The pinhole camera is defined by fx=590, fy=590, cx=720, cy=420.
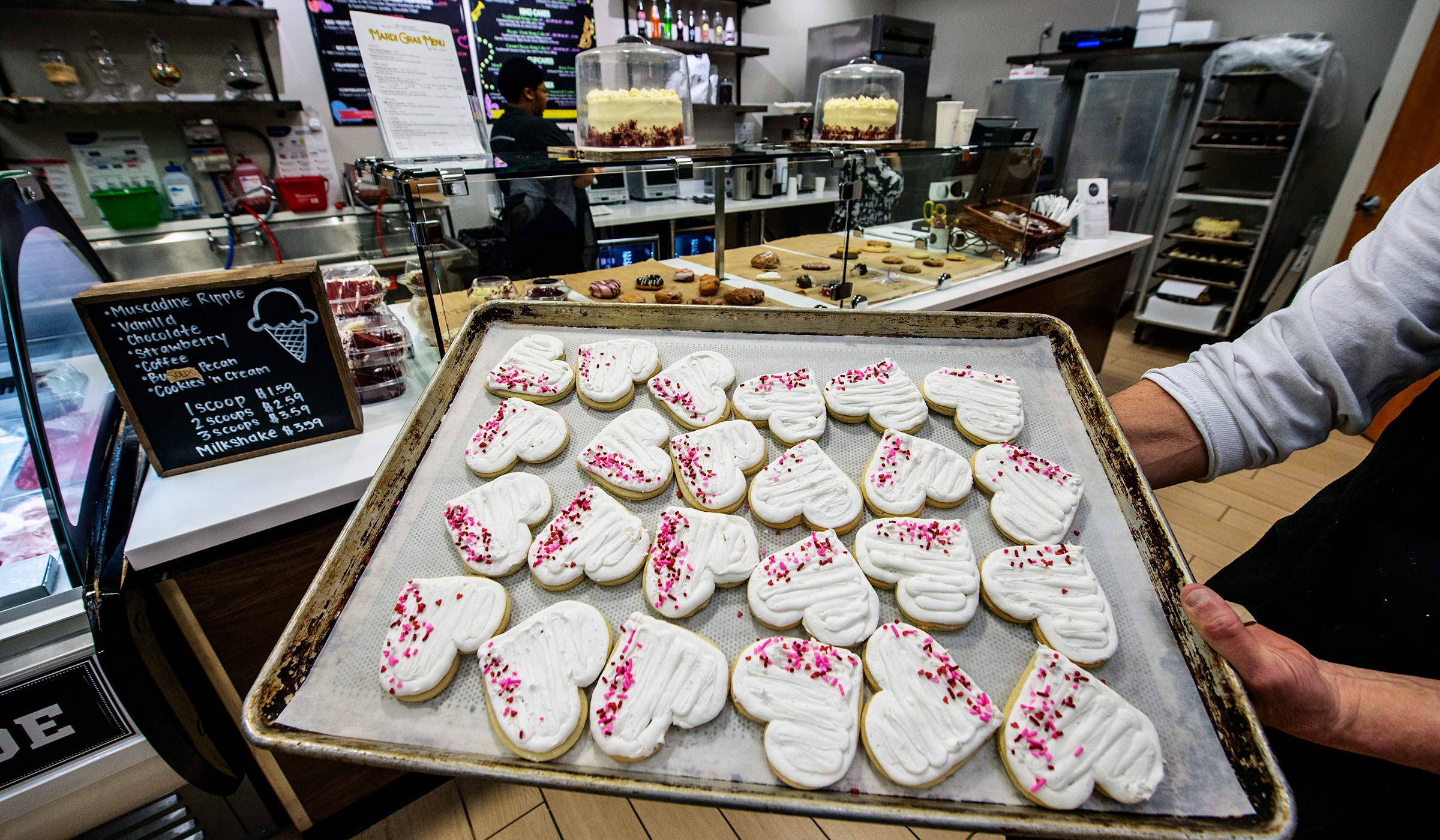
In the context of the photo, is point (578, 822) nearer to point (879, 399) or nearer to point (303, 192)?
point (879, 399)

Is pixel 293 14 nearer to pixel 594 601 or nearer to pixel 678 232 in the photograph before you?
pixel 678 232

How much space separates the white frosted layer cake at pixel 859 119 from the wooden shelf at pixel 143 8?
3661 mm

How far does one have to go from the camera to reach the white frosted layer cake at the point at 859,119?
2.27 meters

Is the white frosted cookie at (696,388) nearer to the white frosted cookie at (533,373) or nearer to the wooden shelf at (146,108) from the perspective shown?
the white frosted cookie at (533,373)

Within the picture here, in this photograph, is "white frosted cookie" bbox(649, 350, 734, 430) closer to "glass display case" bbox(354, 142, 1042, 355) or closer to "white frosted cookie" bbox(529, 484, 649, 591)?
"white frosted cookie" bbox(529, 484, 649, 591)

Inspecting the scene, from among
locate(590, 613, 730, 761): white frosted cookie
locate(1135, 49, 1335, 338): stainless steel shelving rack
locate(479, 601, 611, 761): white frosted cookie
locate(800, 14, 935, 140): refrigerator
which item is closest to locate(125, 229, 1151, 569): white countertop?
locate(479, 601, 611, 761): white frosted cookie

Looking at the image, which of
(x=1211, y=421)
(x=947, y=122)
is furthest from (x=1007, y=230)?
(x=1211, y=421)

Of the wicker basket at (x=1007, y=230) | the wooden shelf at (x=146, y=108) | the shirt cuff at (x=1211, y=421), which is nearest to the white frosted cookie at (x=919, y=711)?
the shirt cuff at (x=1211, y=421)

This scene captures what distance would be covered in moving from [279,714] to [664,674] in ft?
→ 1.47

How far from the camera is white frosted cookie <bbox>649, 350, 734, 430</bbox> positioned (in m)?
1.08

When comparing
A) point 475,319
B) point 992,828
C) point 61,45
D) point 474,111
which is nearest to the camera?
point 992,828

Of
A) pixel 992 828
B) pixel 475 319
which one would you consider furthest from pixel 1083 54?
pixel 992 828

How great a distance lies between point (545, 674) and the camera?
74 centimetres

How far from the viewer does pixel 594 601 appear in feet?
2.81
